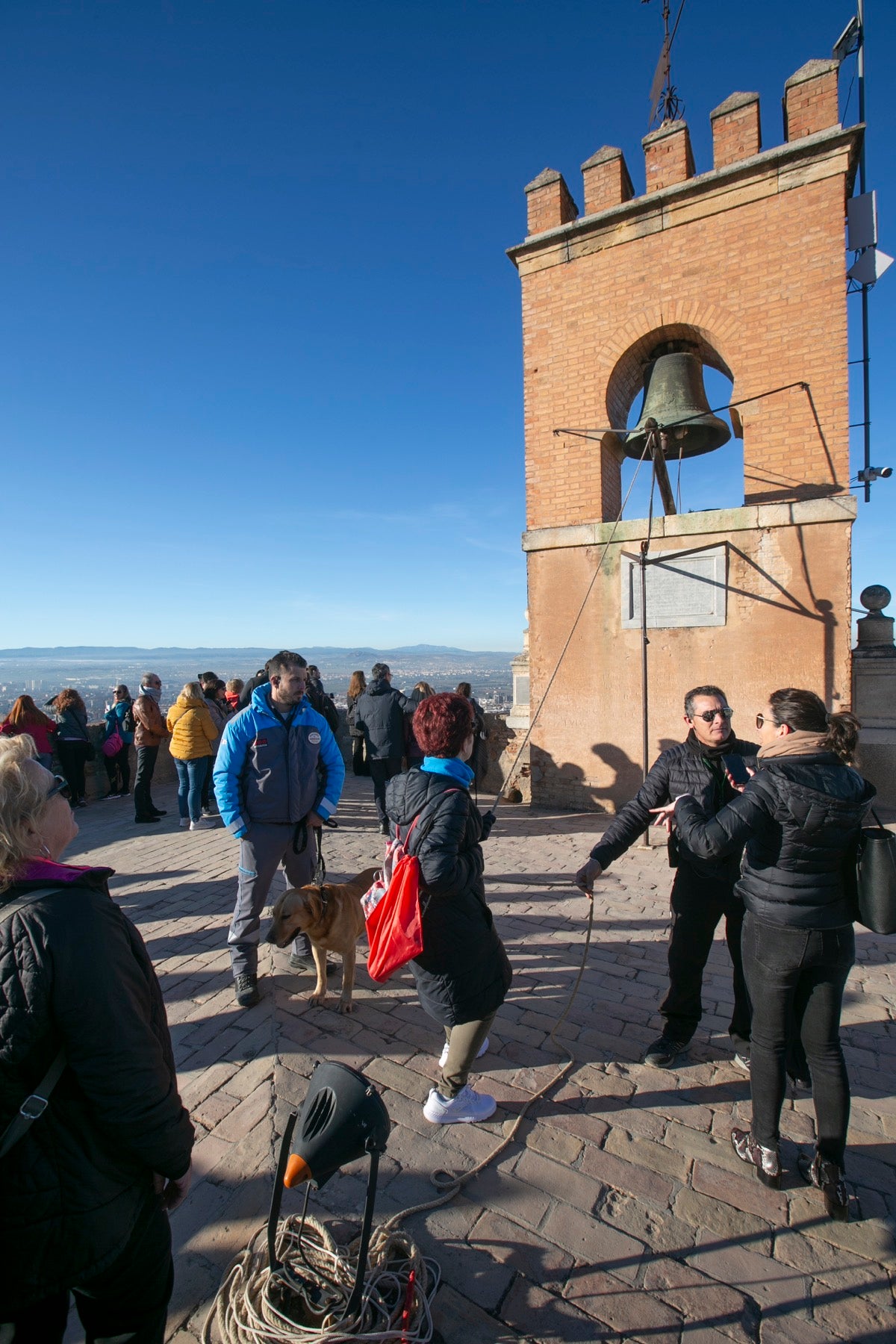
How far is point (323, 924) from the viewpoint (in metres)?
3.51

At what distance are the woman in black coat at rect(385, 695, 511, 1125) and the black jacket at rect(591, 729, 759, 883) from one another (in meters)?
0.78

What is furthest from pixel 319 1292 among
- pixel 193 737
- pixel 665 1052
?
pixel 193 737

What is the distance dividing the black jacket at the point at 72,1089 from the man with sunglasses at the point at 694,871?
2083 millimetres

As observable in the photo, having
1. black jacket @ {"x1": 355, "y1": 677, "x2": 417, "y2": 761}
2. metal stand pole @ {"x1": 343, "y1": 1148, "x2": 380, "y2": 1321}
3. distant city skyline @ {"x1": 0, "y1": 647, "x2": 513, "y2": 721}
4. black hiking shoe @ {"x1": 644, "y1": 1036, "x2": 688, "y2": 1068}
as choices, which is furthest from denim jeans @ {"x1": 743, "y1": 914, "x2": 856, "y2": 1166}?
distant city skyline @ {"x1": 0, "y1": 647, "x2": 513, "y2": 721}

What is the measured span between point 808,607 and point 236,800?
5.90m

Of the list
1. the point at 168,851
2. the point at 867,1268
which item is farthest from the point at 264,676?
the point at 867,1268

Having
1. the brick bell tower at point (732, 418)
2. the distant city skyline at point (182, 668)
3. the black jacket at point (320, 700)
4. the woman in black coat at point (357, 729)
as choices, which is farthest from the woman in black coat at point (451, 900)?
the distant city skyline at point (182, 668)

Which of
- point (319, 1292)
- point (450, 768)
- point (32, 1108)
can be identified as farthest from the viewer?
point (450, 768)

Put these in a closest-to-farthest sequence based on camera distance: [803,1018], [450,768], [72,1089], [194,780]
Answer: [72,1089], [803,1018], [450,768], [194,780]

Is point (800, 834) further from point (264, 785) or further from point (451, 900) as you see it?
point (264, 785)

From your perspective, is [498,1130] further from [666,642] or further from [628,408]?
[628,408]

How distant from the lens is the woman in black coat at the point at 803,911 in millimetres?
2195

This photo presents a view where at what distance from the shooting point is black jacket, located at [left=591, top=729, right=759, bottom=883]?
113 inches

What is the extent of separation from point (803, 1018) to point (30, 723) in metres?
8.20
